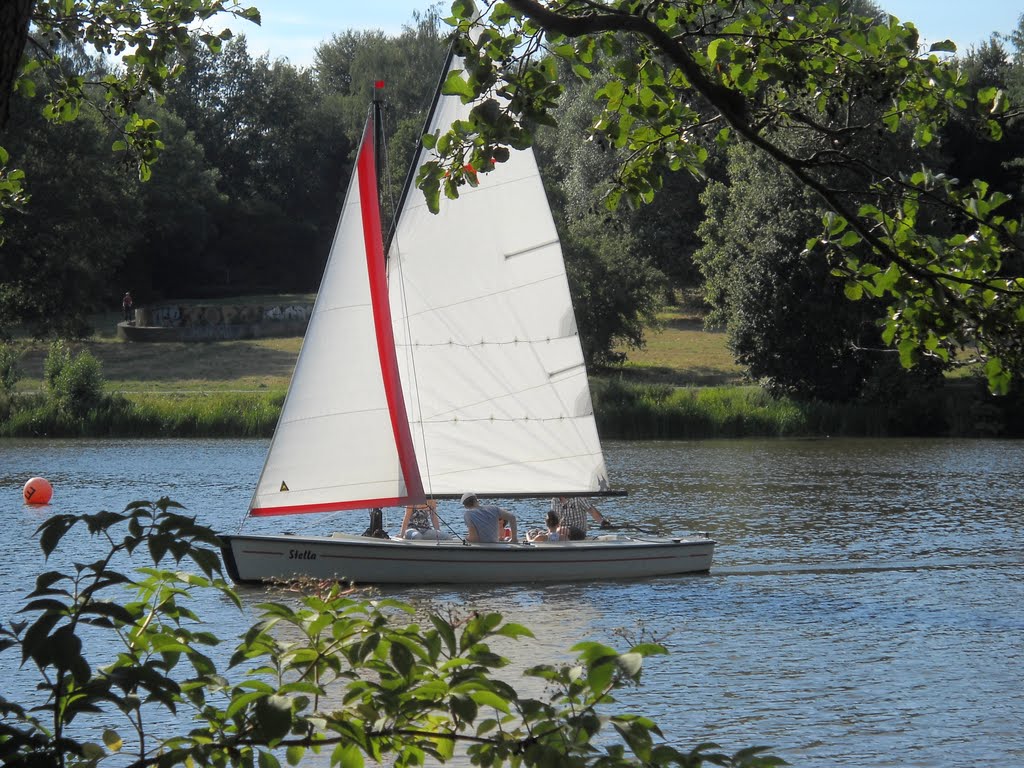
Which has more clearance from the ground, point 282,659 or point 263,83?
point 263,83

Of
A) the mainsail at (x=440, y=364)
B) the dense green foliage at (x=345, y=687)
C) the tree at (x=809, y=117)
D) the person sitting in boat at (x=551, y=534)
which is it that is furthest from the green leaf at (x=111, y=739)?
the person sitting in boat at (x=551, y=534)

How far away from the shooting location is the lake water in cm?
1185

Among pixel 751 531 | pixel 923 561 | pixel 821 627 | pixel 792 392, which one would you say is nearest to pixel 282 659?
pixel 821 627

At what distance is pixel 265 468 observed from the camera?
17.7m

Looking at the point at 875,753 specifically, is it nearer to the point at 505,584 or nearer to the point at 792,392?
the point at 505,584

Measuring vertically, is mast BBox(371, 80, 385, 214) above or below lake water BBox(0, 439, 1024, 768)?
above

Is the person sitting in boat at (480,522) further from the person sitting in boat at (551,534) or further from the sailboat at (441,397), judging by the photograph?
the person sitting in boat at (551,534)

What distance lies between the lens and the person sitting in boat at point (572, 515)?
19750 millimetres

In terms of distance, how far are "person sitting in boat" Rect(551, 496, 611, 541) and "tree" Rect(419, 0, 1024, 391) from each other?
47.5 ft

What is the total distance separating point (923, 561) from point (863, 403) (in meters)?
24.9

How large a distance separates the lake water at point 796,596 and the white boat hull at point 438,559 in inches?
13.1

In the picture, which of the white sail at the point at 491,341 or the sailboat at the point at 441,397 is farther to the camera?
the white sail at the point at 491,341

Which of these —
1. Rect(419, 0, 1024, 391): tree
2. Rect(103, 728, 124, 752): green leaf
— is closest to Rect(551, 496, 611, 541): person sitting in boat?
Rect(419, 0, 1024, 391): tree

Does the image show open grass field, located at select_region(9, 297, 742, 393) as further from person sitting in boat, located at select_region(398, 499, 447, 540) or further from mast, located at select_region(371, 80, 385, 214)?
mast, located at select_region(371, 80, 385, 214)
